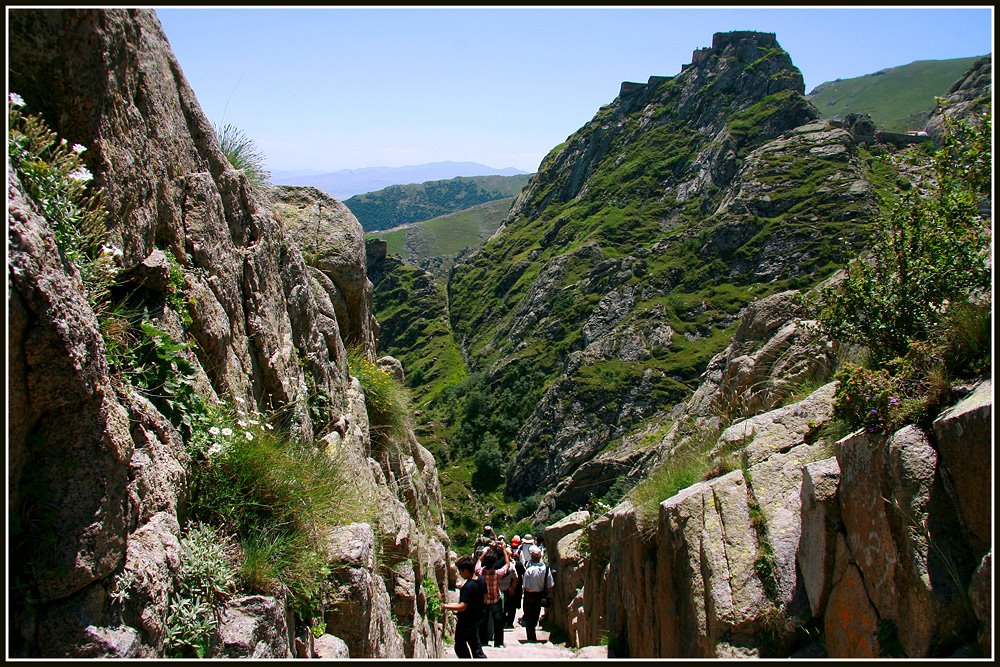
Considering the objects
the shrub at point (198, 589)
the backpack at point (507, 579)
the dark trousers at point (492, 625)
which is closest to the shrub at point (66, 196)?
the shrub at point (198, 589)

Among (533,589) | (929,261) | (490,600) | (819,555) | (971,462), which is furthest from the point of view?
(533,589)

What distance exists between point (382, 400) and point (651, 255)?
9894 cm

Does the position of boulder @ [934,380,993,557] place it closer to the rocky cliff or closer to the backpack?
the backpack

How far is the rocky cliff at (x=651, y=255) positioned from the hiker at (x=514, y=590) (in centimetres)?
4919

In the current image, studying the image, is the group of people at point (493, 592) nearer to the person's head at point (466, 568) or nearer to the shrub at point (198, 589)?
the person's head at point (466, 568)

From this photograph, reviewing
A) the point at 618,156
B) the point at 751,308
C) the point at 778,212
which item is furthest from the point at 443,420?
the point at 751,308

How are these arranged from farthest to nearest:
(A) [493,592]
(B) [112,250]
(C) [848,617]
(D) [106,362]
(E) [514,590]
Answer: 1. (E) [514,590]
2. (A) [493,592]
3. (C) [848,617]
4. (B) [112,250]
5. (D) [106,362]

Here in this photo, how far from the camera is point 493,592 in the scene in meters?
10.1

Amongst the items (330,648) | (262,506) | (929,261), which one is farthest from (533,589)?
(262,506)

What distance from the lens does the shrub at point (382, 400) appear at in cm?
1305

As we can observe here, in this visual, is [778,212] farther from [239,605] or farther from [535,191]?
[239,605]

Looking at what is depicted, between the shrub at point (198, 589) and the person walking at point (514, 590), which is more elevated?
the shrub at point (198, 589)

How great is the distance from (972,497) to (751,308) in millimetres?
11718

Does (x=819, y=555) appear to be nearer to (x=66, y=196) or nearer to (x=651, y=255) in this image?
(x=66, y=196)
